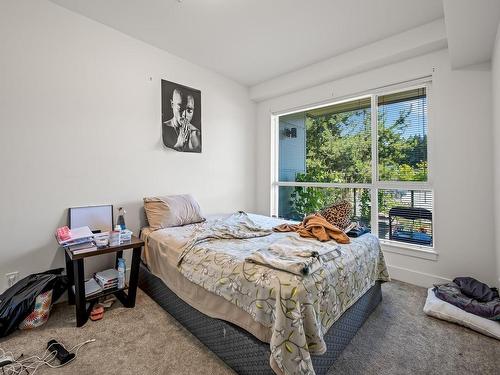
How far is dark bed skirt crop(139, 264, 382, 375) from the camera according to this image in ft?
4.27

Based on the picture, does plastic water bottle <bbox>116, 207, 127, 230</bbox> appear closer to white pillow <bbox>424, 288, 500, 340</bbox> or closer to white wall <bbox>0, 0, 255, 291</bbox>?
white wall <bbox>0, 0, 255, 291</bbox>

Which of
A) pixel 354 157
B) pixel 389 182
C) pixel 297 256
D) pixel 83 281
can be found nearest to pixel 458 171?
pixel 389 182

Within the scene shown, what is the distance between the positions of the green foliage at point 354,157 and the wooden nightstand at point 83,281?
8.40 feet

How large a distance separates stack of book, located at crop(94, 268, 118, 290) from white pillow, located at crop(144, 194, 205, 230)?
56cm

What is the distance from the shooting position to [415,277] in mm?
2643

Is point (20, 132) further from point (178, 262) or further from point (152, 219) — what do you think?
point (178, 262)

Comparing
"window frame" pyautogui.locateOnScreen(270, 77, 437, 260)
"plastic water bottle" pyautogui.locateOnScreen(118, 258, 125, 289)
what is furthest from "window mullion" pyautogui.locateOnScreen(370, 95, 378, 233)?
"plastic water bottle" pyautogui.locateOnScreen(118, 258, 125, 289)

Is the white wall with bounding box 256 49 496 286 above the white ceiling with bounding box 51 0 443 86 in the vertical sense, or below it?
below

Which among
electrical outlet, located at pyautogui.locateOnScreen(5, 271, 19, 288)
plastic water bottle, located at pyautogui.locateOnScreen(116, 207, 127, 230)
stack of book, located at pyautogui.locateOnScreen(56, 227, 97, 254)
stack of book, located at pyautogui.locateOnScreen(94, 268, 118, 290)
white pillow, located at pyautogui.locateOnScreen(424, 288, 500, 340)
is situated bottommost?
white pillow, located at pyautogui.locateOnScreen(424, 288, 500, 340)

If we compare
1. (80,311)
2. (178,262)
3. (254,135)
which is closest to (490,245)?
(178,262)

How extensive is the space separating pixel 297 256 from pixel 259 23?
2320mm

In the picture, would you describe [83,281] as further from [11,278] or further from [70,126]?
[70,126]

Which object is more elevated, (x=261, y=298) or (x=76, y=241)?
(x=76, y=241)

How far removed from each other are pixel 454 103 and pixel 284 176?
2.33 meters
